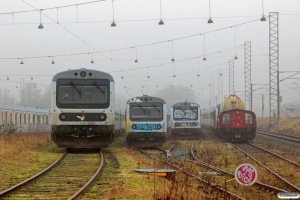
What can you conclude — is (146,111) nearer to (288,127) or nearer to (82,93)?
(82,93)

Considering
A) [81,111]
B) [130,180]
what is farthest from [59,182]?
[81,111]

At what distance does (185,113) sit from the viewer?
111ft

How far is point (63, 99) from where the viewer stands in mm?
19094

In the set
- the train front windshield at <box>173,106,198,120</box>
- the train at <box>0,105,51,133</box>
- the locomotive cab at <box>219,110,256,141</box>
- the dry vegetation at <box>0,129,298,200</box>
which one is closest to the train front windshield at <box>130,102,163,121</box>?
the dry vegetation at <box>0,129,298,200</box>

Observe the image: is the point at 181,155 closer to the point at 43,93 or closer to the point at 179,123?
the point at 179,123

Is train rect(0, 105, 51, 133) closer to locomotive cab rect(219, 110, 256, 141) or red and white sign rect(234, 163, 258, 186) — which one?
locomotive cab rect(219, 110, 256, 141)

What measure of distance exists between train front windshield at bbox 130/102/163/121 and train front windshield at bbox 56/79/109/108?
213 inches

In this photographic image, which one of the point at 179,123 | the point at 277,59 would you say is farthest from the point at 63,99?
the point at 277,59

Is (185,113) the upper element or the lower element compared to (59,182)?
upper

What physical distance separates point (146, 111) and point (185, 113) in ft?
31.6

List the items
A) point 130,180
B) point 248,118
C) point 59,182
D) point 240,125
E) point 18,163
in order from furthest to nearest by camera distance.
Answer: point 248,118 → point 240,125 → point 18,163 → point 130,180 → point 59,182

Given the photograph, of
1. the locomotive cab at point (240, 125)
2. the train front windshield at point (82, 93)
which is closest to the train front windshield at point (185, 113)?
the locomotive cab at point (240, 125)

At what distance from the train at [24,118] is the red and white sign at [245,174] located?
2406cm

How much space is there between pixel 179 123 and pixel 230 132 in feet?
12.3
